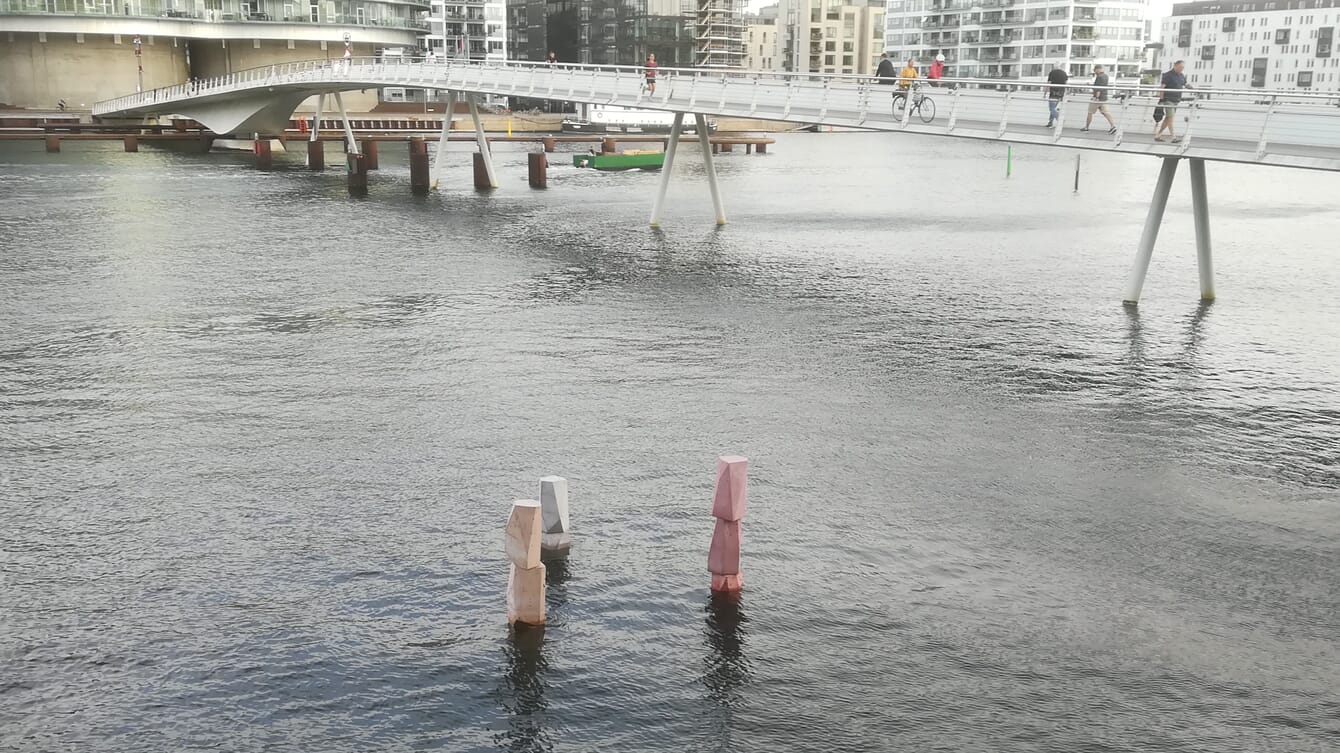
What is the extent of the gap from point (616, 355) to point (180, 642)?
12277 mm

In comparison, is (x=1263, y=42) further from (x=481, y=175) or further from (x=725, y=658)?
(x=725, y=658)

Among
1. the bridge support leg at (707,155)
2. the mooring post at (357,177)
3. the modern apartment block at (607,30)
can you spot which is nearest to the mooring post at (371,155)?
the mooring post at (357,177)

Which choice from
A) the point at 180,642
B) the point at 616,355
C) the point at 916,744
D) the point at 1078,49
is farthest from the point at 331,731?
the point at 1078,49

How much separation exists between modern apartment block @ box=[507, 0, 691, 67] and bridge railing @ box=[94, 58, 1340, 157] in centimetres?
9186

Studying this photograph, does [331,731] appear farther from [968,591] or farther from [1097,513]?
[1097,513]

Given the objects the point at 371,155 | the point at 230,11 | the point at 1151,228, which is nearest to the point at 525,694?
the point at 1151,228

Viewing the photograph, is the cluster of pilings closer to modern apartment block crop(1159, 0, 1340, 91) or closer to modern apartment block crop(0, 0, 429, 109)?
modern apartment block crop(0, 0, 429, 109)

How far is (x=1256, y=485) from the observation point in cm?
1528

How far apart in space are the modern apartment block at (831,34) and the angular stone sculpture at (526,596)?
181 m

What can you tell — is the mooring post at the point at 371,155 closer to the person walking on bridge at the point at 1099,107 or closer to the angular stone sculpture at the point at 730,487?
the person walking on bridge at the point at 1099,107

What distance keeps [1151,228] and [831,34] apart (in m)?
170

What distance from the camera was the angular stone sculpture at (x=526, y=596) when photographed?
1078 centimetres

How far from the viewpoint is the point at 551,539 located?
1246 cm

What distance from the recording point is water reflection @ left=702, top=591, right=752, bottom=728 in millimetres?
9742
